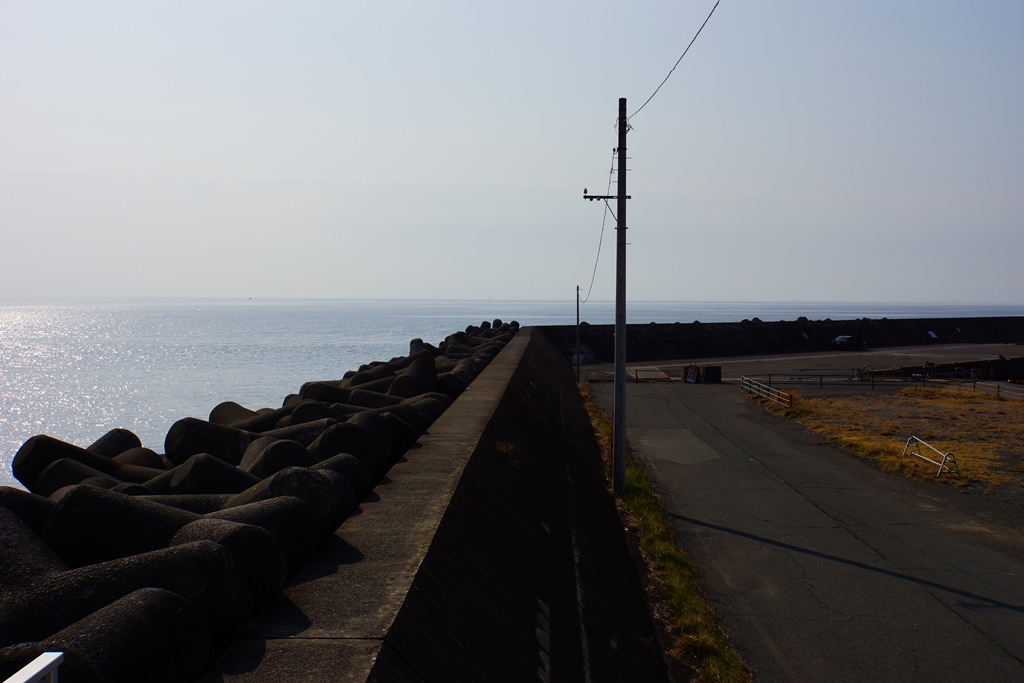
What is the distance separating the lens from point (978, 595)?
1029 centimetres

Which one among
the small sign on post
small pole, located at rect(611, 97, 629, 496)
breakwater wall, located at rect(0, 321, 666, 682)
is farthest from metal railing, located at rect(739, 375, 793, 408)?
breakwater wall, located at rect(0, 321, 666, 682)

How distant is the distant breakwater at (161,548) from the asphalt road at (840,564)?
15.0 feet

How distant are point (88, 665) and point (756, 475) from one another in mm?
16114

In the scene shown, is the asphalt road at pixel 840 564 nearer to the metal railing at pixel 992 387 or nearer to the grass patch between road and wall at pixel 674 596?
the grass patch between road and wall at pixel 674 596

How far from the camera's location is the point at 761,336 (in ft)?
208

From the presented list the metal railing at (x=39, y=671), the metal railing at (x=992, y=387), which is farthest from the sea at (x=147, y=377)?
the metal railing at (x=992, y=387)

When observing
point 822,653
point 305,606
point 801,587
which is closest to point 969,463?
point 801,587

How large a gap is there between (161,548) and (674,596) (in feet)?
20.2

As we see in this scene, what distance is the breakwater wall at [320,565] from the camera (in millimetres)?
3840

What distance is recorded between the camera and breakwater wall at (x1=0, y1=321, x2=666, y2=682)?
3.84 metres

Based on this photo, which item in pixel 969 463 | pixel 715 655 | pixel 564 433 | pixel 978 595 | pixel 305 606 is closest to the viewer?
pixel 305 606

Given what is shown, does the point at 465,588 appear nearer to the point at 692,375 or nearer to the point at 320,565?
the point at 320,565

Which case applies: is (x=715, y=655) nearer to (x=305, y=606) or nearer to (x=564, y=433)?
(x=305, y=606)

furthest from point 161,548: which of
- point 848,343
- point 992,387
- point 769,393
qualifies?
point 848,343
